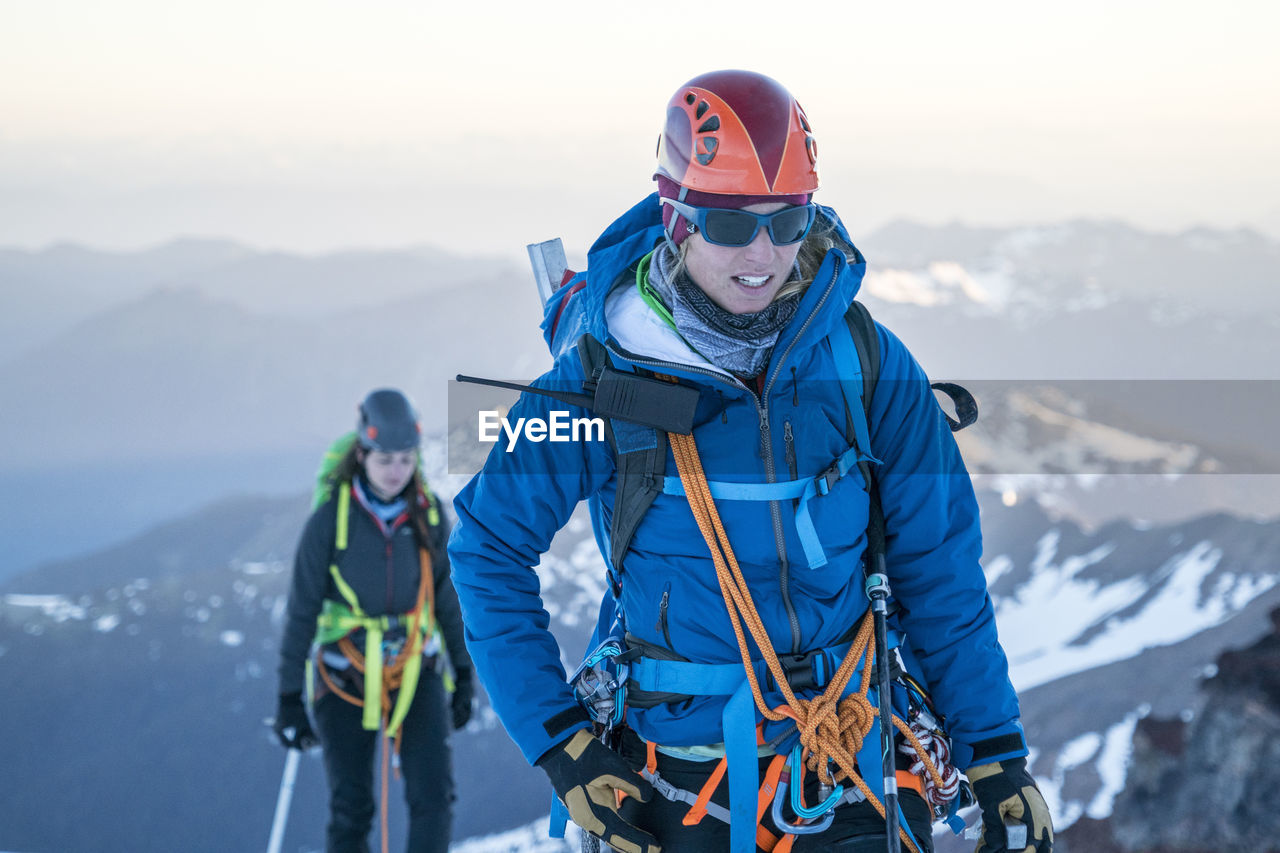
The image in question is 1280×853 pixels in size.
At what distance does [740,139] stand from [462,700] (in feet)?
15.0

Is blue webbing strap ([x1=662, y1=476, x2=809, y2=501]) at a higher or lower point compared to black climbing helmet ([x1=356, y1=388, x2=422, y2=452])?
lower

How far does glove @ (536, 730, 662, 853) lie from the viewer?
2.34 metres

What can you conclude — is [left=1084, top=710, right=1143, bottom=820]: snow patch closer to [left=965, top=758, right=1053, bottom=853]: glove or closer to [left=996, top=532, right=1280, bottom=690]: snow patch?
[left=996, top=532, right=1280, bottom=690]: snow patch

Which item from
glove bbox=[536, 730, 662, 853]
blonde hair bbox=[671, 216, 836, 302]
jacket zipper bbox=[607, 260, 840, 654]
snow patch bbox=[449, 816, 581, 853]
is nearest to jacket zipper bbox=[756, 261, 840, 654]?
jacket zipper bbox=[607, 260, 840, 654]

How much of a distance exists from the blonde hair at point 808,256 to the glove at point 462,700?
4.15m


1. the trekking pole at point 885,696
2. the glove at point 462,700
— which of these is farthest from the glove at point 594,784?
the glove at point 462,700

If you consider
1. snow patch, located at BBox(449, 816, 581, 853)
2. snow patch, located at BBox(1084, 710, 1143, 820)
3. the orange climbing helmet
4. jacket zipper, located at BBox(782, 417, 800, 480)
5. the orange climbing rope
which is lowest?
snow patch, located at BBox(449, 816, 581, 853)

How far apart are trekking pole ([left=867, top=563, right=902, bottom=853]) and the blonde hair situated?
68 centimetres

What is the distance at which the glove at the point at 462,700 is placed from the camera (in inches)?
241

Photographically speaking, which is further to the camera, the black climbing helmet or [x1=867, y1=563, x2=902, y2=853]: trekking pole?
the black climbing helmet

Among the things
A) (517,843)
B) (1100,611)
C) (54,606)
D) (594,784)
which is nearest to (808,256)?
(594,784)

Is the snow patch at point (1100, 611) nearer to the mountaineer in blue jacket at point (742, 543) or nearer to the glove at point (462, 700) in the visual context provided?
the glove at point (462, 700)

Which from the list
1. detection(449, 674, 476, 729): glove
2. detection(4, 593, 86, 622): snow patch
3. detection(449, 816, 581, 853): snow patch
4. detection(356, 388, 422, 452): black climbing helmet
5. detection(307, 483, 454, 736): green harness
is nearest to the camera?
detection(307, 483, 454, 736): green harness

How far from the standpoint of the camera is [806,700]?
2445mm
